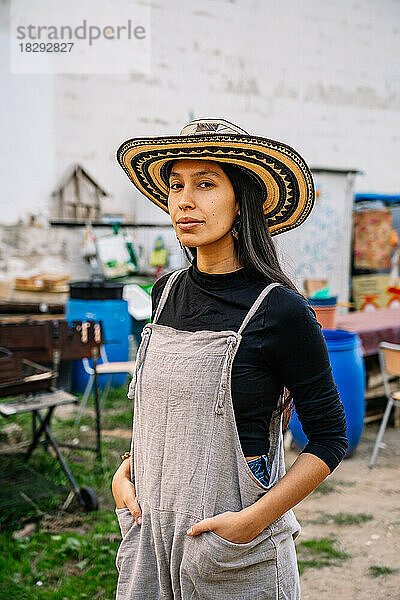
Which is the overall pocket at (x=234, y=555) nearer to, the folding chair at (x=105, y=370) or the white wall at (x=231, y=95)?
the folding chair at (x=105, y=370)

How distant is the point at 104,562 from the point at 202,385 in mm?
2342

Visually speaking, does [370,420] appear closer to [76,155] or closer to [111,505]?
[111,505]

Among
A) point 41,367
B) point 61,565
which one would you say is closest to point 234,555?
point 61,565

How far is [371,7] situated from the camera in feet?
38.3

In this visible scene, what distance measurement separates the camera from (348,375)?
4.56m

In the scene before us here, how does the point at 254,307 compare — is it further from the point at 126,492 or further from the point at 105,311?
the point at 105,311

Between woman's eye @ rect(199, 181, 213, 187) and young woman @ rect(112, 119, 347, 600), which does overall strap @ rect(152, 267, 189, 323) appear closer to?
young woman @ rect(112, 119, 347, 600)

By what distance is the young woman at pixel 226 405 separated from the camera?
4.32 feet

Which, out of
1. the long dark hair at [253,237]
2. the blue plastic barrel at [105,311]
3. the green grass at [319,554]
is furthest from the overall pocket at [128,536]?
the blue plastic barrel at [105,311]

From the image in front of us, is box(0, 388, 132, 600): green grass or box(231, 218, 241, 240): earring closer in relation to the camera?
box(231, 218, 241, 240): earring

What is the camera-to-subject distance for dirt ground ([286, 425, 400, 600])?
3090mm

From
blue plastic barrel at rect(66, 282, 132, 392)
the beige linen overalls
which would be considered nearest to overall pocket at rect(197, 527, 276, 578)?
the beige linen overalls

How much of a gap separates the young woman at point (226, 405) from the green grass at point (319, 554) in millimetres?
2048

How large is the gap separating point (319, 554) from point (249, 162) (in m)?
2.72
